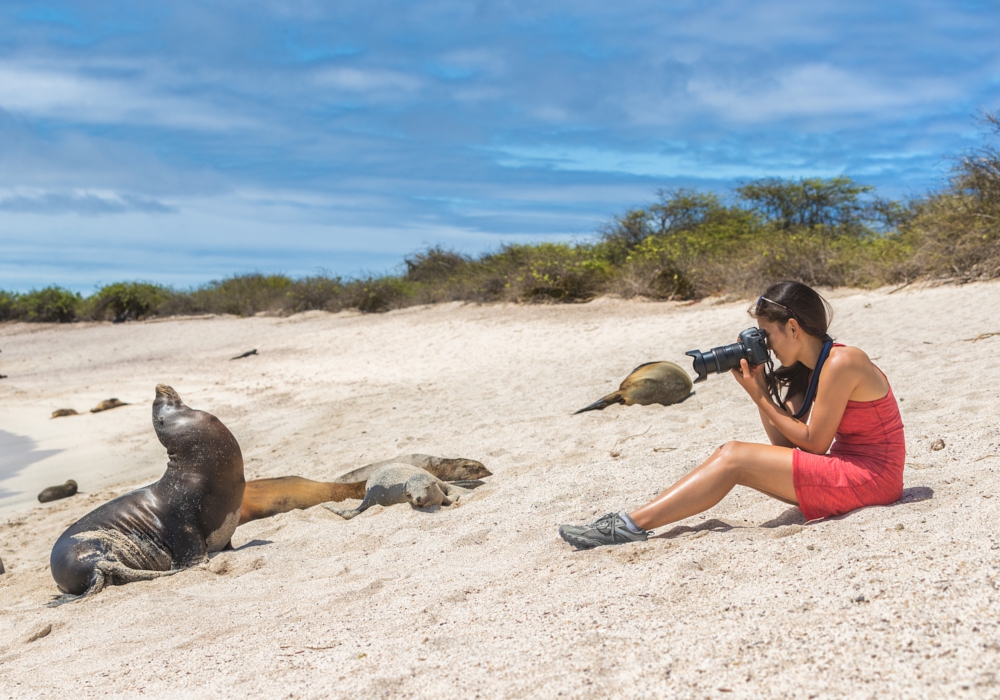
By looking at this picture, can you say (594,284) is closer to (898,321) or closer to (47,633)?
(898,321)

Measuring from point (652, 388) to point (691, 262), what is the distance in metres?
9.61

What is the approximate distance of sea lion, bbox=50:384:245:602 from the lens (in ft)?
15.8

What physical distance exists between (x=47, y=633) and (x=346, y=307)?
67.7ft

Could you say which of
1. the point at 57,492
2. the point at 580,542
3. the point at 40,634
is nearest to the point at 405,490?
the point at 580,542

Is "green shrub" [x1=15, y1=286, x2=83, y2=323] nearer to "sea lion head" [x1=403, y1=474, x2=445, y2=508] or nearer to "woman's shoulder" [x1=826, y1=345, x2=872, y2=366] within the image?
"sea lion head" [x1=403, y1=474, x2=445, y2=508]

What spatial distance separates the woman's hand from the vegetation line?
32.6 ft

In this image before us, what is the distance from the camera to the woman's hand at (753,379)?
393cm

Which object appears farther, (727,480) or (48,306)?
(48,306)

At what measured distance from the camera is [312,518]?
19.1 feet

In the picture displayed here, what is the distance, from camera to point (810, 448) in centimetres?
384

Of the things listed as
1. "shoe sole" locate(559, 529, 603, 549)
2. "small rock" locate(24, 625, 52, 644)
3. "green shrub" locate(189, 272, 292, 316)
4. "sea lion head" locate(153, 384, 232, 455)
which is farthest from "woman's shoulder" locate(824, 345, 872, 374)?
"green shrub" locate(189, 272, 292, 316)

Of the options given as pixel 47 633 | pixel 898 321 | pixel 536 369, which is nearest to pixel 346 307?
pixel 536 369

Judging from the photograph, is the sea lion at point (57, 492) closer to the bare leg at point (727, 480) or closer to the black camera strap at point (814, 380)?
the bare leg at point (727, 480)

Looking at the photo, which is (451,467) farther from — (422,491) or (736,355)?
(736,355)
